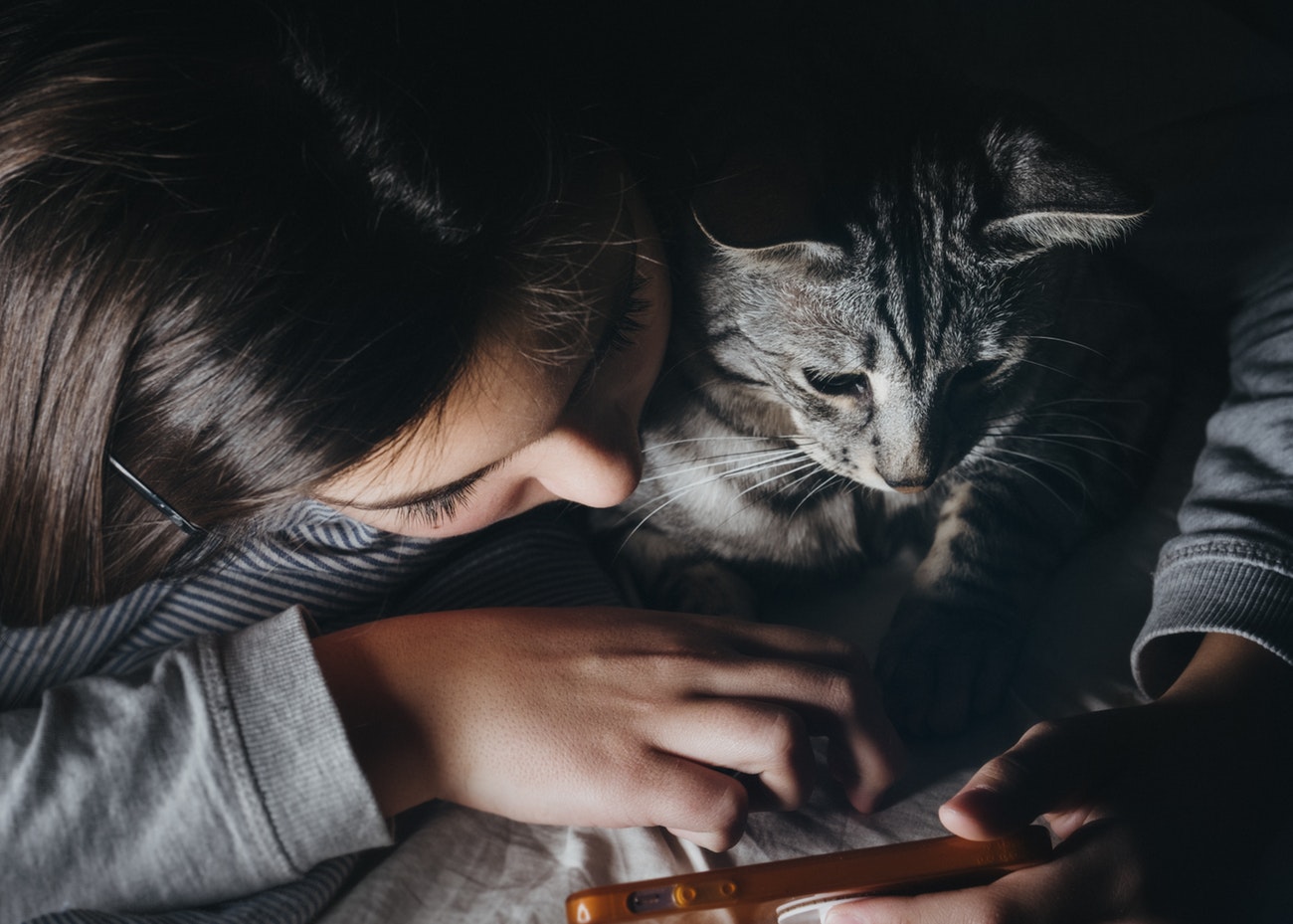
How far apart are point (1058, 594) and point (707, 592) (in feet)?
0.77

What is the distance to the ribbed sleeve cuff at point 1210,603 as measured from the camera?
446 mm

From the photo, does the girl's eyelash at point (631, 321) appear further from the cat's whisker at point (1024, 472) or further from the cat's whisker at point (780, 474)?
the cat's whisker at point (1024, 472)

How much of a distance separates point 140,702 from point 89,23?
0.99ft

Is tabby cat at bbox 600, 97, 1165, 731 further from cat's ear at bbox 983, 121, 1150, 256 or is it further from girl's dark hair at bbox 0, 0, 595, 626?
girl's dark hair at bbox 0, 0, 595, 626

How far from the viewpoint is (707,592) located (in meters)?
0.62

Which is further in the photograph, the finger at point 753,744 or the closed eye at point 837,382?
the closed eye at point 837,382

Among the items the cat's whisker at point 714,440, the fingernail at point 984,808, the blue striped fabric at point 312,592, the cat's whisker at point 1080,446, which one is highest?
the cat's whisker at point 714,440

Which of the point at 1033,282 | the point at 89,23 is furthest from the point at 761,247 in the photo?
the point at 89,23

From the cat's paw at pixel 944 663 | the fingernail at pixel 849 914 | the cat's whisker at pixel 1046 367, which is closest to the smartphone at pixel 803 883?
the fingernail at pixel 849 914

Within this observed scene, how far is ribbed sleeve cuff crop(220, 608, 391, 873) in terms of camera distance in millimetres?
402

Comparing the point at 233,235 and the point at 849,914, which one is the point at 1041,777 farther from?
the point at 233,235

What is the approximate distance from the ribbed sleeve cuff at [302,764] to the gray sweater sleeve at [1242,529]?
431 millimetres

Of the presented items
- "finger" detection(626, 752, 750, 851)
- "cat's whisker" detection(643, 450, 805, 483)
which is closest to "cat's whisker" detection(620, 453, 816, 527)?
"cat's whisker" detection(643, 450, 805, 483)

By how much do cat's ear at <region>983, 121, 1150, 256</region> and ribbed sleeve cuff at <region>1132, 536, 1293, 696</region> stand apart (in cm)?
19
